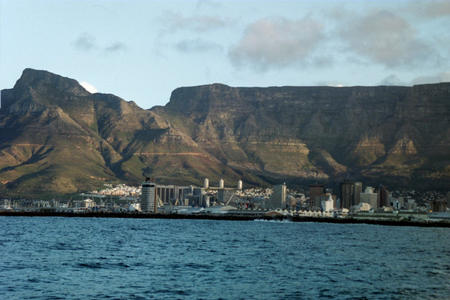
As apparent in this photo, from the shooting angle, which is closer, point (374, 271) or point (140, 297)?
point (140, 297)

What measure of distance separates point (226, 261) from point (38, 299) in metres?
41.9

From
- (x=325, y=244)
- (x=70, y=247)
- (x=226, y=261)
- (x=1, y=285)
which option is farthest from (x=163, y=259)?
(x=325, y=244)

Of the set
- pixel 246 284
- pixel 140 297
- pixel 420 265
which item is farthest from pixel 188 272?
pixel 420 265

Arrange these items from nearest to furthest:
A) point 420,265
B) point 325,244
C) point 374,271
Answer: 1. point 374,271
2. point 420,265
3. point 325,244

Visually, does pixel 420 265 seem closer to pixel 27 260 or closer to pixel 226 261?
pixel 226 261

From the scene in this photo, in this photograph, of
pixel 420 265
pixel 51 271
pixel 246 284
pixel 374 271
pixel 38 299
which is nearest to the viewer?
pixel 38 299

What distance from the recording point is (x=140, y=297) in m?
69.9

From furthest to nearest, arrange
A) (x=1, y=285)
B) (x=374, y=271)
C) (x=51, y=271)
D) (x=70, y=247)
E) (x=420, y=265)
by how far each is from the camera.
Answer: (x=70, y=247), (x=420, y=265), (x=374, y=271), (x=51, y=271), (x=1, y=285)

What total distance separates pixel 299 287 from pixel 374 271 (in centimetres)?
1984

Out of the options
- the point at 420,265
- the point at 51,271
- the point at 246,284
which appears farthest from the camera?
the point at 420,265

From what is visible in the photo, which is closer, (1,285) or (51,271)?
(1,285)

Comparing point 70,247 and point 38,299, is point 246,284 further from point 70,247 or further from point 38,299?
point 70,247

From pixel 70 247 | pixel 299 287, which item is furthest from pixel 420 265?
pixel 70 247

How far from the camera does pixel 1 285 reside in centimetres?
7506
